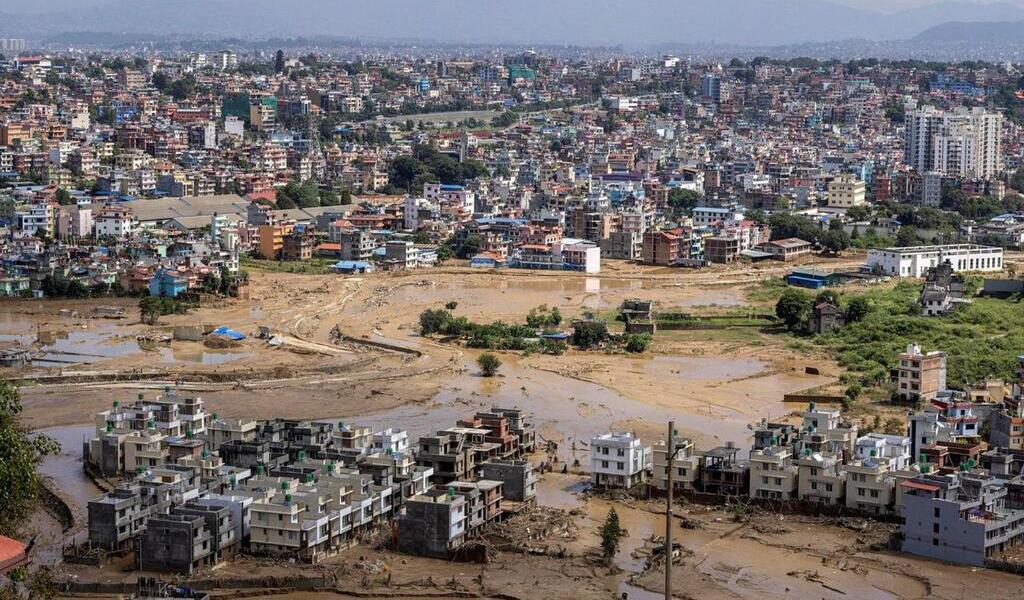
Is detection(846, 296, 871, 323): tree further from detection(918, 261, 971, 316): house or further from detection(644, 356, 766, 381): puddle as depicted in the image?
detection(644, 356, 766, 381): puddle

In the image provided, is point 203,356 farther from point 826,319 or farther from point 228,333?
point 826,319

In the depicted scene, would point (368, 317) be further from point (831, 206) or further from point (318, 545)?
point (831, 206)

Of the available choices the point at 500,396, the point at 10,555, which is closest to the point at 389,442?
the point at 500,396

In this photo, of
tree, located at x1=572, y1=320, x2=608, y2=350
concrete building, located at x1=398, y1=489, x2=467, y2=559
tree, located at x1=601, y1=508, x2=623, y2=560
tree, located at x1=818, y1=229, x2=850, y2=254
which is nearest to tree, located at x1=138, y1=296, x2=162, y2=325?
tree, located at x1=572, y1=320, x2=608, y2=350

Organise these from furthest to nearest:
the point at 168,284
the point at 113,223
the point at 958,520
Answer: the point at 113,223 < the point at 168,284 < the point at 958,520

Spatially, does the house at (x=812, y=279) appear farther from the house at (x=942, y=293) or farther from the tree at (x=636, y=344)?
the tree at (x=636, y=344)

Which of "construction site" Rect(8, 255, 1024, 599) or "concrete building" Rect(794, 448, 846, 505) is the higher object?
"concrete building" Rect(794, 448, 846, 505)
